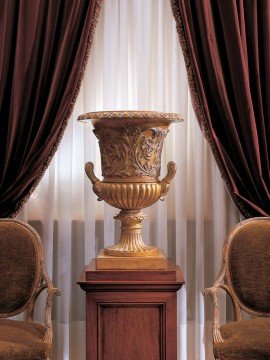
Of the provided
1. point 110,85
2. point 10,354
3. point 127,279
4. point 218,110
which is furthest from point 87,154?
point 10,354

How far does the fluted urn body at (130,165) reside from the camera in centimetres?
265

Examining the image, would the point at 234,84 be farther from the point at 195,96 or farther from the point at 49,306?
the point at 49,306

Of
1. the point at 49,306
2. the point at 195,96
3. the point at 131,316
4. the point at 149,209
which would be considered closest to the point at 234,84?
the point at 195,96

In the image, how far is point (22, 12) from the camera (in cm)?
328

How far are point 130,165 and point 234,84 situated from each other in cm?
90

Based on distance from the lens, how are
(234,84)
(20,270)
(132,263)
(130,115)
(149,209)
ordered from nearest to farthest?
1. (130,115)
2. (132,263)
3. (20,270)
4. (234,84)
5. (149,209)

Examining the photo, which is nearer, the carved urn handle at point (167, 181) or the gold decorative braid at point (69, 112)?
the carved urn handle at point (167, 181)

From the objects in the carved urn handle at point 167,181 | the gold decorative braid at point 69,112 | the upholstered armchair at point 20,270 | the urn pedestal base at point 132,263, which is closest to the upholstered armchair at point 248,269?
the urn pedestal base at point 132,263

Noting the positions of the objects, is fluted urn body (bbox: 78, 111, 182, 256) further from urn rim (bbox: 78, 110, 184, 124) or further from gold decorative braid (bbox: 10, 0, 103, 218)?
gold decorative braid (bbox: 10, 0, 103, 218)

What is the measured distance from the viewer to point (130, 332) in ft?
8.72

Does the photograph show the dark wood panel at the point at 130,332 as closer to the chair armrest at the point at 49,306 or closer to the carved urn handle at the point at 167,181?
the chair armrest at the point at 49,306

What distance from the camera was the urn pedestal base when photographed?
106 inches

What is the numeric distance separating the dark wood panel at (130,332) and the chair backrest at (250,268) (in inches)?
20.2

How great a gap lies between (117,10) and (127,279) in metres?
1.52
